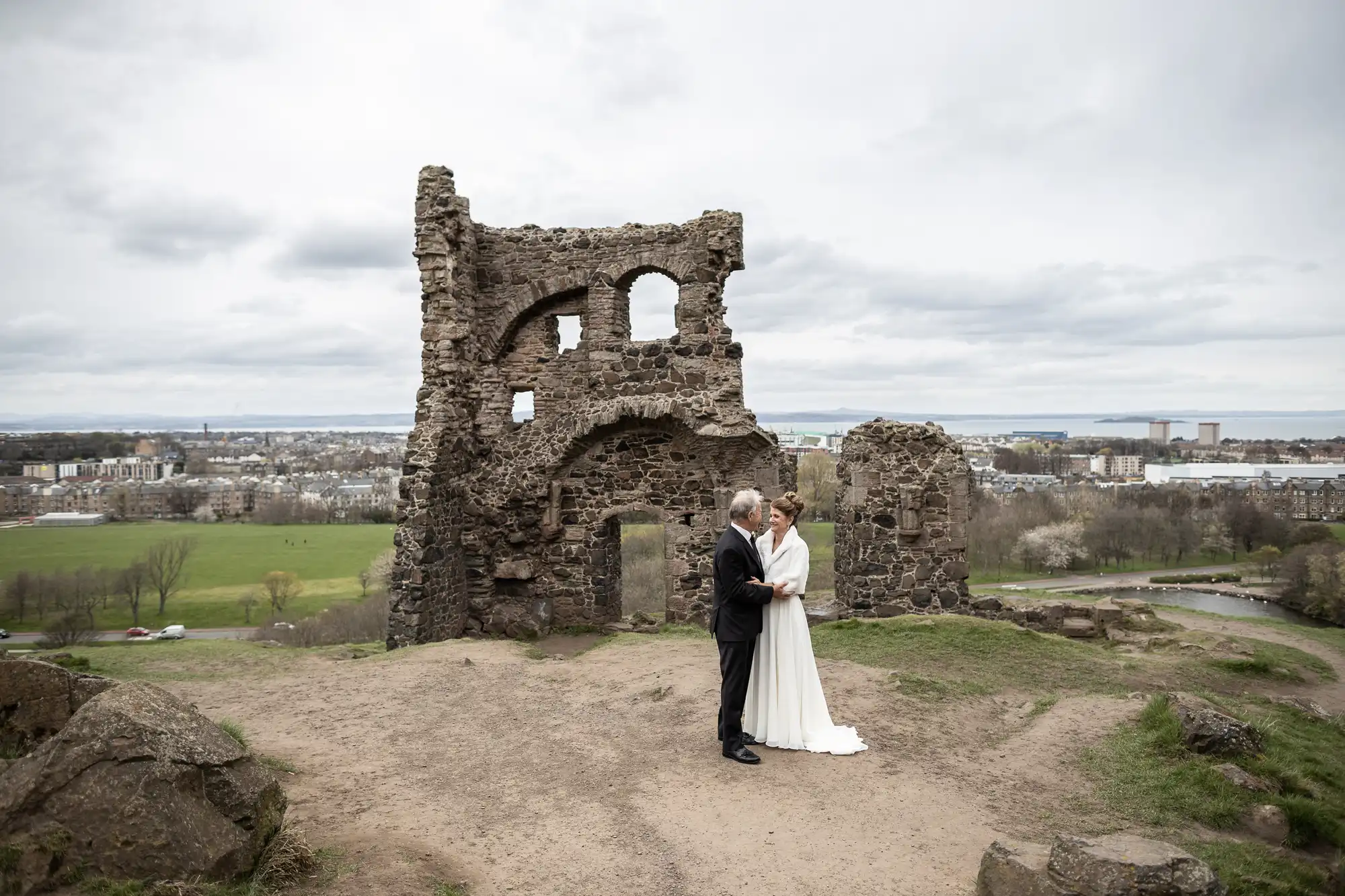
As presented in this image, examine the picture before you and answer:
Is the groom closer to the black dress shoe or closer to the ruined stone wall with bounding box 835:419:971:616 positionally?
the black dress shoe

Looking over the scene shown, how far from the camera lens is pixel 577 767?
7316mm

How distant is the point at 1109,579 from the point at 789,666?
4269 cm

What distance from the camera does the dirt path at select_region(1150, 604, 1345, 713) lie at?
1148 centimetres

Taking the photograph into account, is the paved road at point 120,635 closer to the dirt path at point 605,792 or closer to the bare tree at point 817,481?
the dirt path at point 605,792

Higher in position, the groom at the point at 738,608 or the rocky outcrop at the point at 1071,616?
the groom at the point at 738,608

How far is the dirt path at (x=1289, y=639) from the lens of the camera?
1148cm

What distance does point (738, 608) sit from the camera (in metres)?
7.23

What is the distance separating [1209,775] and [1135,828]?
118 cm

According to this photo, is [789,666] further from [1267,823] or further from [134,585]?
[134,585]

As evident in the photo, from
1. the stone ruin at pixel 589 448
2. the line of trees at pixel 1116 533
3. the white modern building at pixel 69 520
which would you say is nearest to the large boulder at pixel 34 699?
the stone ruin at pixel 589 448

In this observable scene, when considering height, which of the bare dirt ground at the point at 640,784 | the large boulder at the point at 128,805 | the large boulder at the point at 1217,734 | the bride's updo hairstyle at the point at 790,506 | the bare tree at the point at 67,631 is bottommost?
the bare tree at the point at 67,631

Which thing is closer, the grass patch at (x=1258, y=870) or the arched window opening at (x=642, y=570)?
the grass patch at (x=1258, y=870)

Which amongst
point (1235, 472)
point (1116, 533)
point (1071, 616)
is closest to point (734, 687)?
point (1071, 616)

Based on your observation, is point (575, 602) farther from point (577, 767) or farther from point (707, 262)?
point (577, 767)
